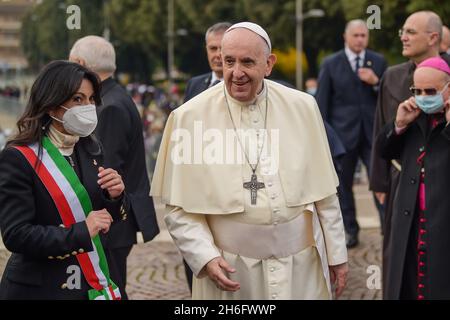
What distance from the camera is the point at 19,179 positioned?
3.76 m

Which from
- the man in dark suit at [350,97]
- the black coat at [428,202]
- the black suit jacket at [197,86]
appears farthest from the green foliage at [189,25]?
the black coat at [428,202]

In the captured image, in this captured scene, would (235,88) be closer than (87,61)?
Yes

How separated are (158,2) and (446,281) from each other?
61.7m

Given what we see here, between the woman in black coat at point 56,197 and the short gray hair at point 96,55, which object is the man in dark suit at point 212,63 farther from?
the woman in black coat at point 56,197

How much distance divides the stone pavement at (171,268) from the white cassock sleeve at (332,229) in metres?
1.54

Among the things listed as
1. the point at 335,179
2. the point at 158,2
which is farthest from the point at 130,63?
the point at 335,179

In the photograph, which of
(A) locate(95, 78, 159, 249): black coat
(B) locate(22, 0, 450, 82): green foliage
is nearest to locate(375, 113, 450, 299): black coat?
(A) locate(95, 78, 159, 249): black coat

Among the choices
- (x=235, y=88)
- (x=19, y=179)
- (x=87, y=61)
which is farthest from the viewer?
(x=87, y=61)

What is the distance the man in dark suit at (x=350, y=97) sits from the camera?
355 inches

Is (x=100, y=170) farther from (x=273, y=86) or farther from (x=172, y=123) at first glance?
(x=273, y=86)

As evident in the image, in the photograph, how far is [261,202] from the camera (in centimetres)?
407

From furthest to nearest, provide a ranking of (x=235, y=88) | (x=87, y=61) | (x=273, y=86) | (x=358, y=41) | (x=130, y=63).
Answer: (x=130, y=63) < (x=358, y=41) < (x=87, y=61) < (x=273, y=86) < (x=235, y=88)

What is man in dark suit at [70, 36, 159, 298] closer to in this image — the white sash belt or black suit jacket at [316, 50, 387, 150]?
the white sash belt

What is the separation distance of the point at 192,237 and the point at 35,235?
0.71m
